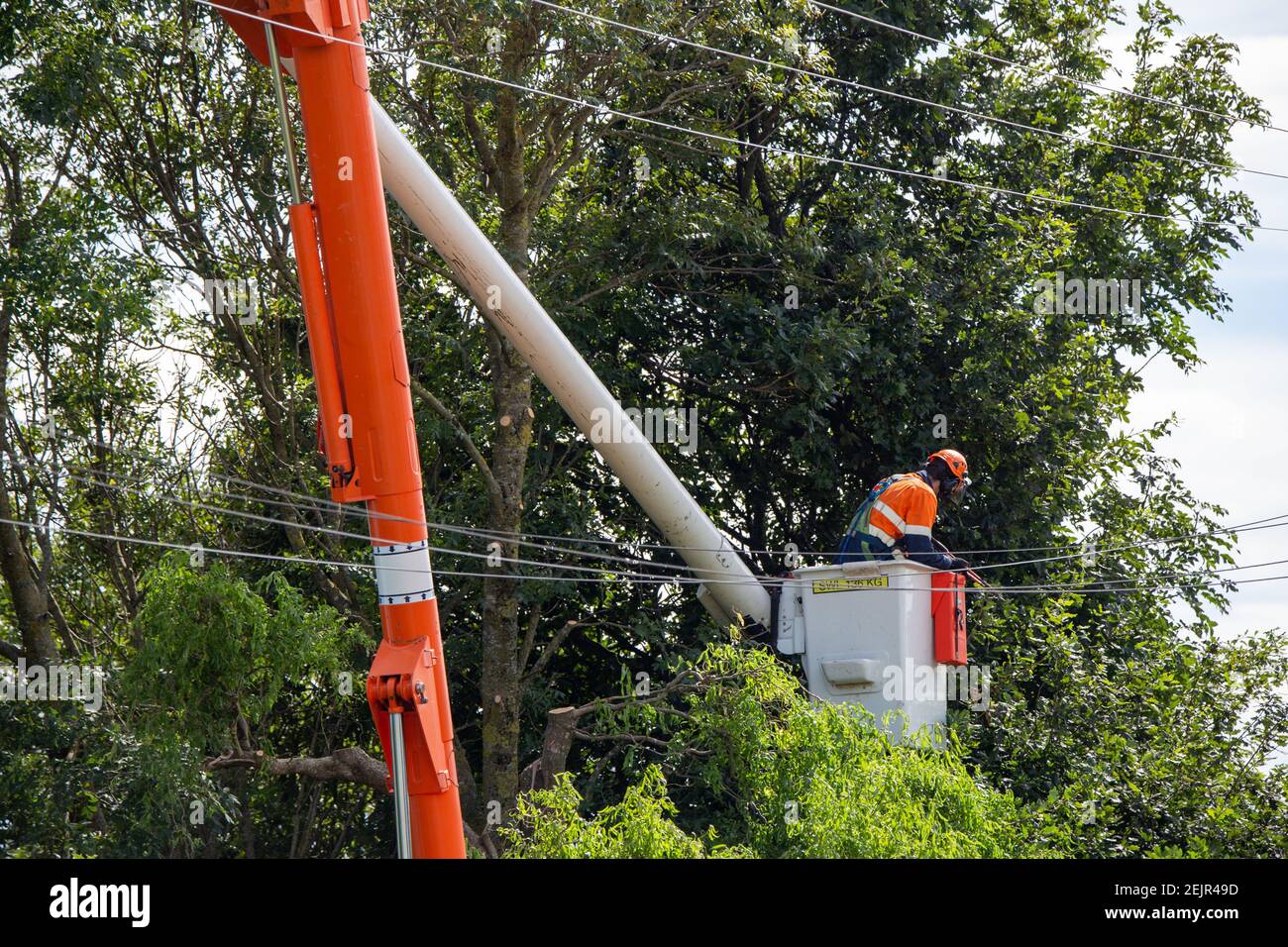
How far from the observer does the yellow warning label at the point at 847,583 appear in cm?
1458

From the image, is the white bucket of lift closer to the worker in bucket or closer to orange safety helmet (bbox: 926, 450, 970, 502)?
the worker in bucket

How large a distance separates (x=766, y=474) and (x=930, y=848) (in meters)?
9.41

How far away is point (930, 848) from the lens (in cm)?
1161

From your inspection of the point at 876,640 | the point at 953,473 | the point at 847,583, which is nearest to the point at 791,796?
the point at 876,640

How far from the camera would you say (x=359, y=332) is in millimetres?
10156

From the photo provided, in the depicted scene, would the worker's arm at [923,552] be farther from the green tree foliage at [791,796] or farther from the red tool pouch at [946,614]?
the green tree foliage at [791,796]

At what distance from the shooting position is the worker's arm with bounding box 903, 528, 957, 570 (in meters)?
14.6

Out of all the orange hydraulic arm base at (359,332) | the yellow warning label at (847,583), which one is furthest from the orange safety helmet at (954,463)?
A: the orange hydraulic arm base at (359,332)

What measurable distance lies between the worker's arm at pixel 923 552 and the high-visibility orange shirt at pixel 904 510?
3 centimetres

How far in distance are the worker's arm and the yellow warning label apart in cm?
36

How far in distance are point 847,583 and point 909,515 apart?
2.79 feet

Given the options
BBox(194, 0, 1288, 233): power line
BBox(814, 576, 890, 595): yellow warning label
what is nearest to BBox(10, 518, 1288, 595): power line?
BBox(814, 576, 890, 595): yellow warning label

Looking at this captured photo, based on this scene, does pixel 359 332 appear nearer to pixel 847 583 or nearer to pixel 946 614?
pixel 847 583

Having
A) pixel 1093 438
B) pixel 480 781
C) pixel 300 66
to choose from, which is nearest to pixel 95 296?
pixel 300 66
